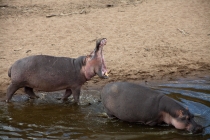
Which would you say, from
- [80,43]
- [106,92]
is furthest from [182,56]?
[106,92]

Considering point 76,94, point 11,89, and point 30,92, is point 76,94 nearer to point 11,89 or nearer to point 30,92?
point 30,92

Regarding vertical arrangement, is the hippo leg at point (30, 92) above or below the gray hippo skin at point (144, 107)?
below

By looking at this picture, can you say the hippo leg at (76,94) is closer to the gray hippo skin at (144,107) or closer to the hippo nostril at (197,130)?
the gray hippo skin at (144,107)

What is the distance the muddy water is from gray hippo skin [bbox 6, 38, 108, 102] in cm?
34

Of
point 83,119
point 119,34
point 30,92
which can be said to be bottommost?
point 83,119

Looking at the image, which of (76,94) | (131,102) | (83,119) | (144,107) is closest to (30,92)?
(76,94)

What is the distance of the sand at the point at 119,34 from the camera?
982 cm

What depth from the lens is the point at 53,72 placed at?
7.81 meters

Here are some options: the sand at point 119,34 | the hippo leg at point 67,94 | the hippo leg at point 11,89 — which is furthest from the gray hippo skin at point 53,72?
the sand at point 119,34

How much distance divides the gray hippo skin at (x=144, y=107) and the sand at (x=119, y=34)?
2.07 m

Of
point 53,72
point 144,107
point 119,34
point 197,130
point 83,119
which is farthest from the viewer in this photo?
point 119,34

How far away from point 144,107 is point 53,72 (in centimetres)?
207

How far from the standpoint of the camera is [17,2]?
14422 mm

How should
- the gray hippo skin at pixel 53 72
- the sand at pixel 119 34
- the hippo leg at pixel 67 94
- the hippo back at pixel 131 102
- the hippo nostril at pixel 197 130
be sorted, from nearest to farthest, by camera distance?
the hippo nostril at pixel 197 130 < the hippo back at pixel 131 102 < the gray hippo skin at pixel 53 72 < the hippo leg at pixel 67 94 < the sand at pixel 119 34
